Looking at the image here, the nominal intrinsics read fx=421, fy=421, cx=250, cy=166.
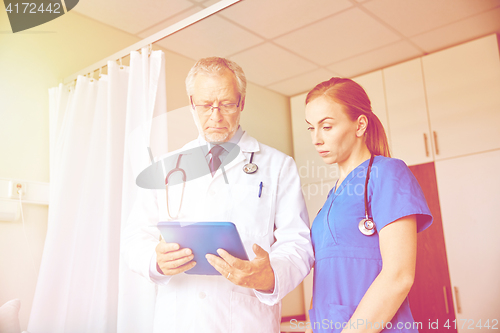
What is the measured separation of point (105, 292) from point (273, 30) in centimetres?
182

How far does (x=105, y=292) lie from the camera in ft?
5.82

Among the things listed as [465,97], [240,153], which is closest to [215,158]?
[240,153]

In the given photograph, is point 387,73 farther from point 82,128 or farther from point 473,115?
point 82,128

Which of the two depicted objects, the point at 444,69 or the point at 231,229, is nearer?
the point at 231,229

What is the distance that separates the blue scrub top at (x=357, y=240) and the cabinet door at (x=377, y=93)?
220 centimetres

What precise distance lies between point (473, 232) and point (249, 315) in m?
2.06

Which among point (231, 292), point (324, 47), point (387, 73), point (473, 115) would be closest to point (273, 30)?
point (324, 47)

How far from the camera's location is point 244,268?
0.93 m

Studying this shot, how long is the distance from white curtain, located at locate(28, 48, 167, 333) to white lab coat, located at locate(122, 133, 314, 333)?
1.71 ft

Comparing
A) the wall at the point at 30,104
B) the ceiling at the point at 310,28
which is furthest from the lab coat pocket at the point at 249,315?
the ceiling at the point at 310,28

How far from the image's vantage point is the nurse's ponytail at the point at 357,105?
1.13 meters

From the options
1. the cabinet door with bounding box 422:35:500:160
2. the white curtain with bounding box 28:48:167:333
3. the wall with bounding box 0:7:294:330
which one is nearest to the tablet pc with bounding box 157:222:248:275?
the white curtain with bounding box 28:48:167:333

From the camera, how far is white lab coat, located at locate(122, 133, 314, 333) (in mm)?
1109

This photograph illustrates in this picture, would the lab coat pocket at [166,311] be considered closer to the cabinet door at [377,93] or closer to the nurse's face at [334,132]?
the nurse's face at [334,132]
